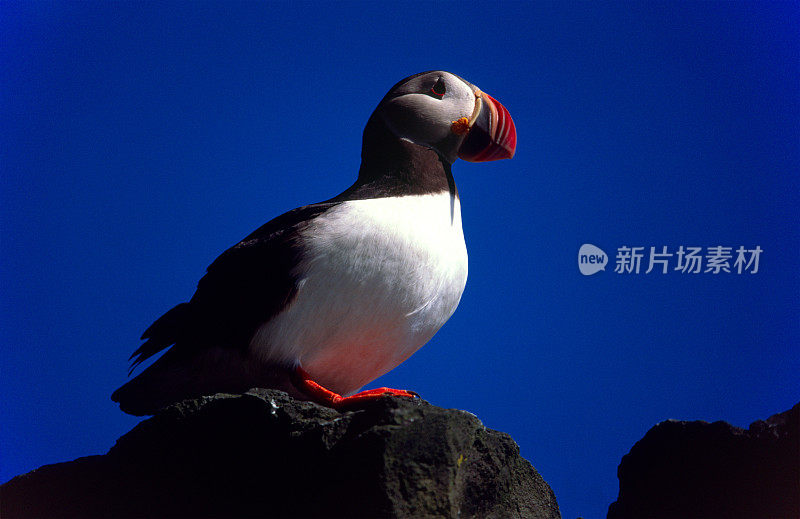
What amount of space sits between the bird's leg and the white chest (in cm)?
7

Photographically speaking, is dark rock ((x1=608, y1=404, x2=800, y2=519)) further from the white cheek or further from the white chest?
the white cheek

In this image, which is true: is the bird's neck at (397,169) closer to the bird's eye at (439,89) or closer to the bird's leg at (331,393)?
the bird's eye at (439,89)

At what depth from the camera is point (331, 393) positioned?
8.46 ft

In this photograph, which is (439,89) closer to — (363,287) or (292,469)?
(363,287)

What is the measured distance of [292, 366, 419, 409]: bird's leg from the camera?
8.13ft

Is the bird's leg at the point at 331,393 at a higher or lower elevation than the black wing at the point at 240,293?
lower

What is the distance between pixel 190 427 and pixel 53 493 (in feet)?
2.15

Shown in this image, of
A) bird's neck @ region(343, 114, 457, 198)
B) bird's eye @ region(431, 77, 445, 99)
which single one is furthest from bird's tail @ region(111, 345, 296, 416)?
bird's eye @ region(431, 77, 445, 99)

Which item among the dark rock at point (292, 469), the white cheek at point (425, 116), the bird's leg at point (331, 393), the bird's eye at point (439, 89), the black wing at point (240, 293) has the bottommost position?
the dark rock at point (292, 469)

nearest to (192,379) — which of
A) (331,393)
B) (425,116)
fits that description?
(331,393)

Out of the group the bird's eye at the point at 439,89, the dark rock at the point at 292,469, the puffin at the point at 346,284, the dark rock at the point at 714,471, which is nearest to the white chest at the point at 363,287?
the puffin at the point at 346,284

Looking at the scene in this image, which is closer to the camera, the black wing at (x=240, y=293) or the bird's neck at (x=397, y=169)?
the black wing at (x=240, y=293)

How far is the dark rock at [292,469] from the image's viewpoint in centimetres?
212

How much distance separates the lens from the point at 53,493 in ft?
8.83
